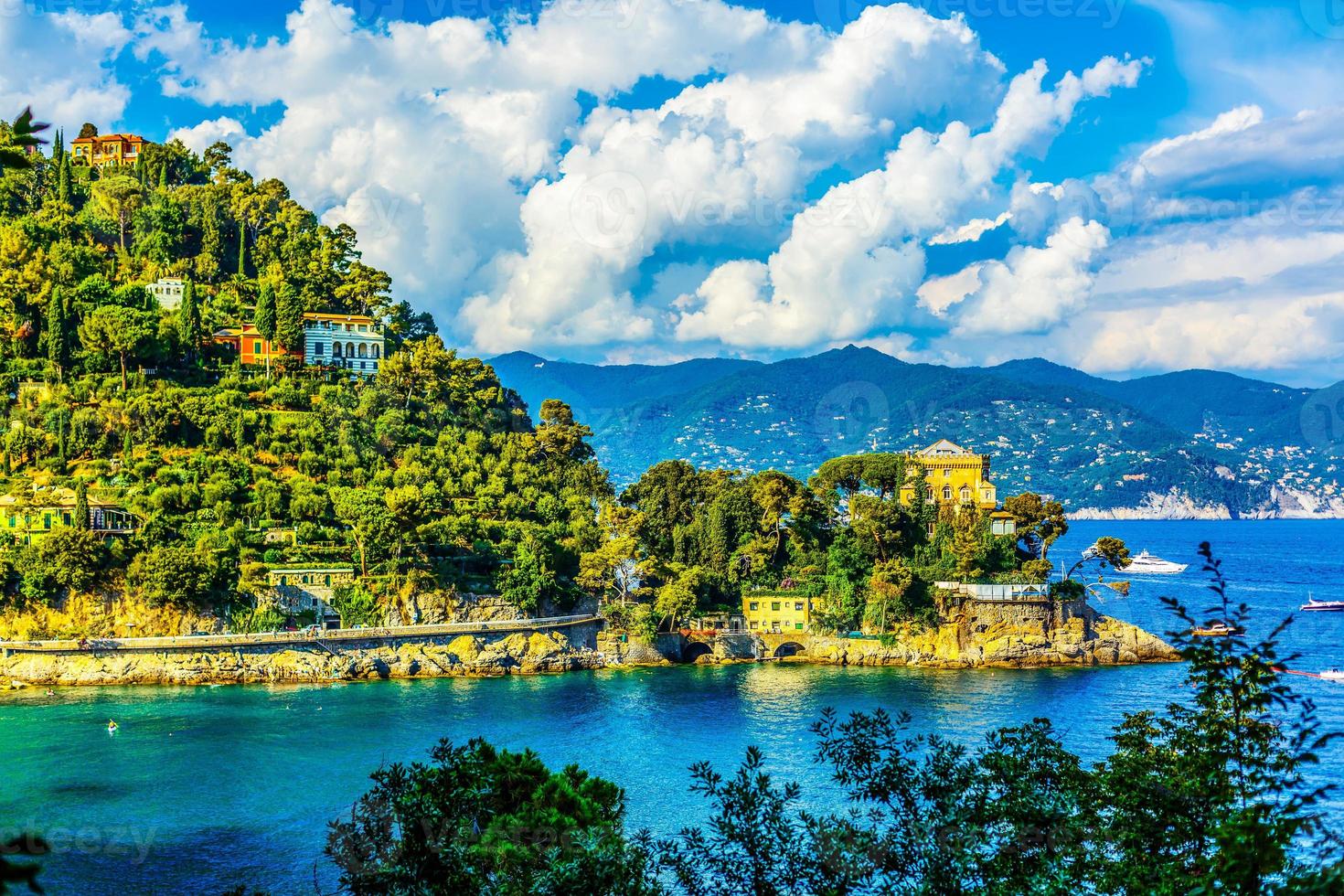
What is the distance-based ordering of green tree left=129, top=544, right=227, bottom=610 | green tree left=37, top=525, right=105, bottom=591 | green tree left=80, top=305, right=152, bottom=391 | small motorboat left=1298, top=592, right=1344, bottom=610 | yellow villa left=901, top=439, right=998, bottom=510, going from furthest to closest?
small motorboat left=1298, top=592, right=1344, bottom=610 → yellow villa left=901, top=439, right=998, bottom=510 → green tree left=80, top=305, right=152, bottom=391 → green tree left=129, top=544, right=227, bottom=610 → green tree left=37, top=525, right=105, bottom=591

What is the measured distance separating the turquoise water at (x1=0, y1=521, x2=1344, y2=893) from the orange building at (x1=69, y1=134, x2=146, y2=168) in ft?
170

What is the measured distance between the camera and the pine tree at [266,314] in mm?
68188

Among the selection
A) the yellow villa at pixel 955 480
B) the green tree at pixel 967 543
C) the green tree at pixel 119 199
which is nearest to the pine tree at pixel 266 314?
the green tree at pixel 119 199

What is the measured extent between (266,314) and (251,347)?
121 inches

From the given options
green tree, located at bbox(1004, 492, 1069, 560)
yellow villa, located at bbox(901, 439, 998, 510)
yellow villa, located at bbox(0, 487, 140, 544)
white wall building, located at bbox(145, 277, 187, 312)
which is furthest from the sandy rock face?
white wall building, located at bbox(145, 277, 187, 312)

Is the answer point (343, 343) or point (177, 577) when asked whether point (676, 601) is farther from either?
point (343, 343)

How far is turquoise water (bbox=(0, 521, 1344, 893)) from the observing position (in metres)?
29.3

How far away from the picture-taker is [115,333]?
6359cm

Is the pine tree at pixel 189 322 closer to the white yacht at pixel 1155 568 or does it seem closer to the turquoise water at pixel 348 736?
the turquoise water at pixel 348 736

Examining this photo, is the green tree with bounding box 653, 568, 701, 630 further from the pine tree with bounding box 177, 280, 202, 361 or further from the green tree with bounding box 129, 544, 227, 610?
the pine tree with bounding box 177, 280, 202, 361

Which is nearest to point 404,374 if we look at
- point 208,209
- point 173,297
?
point 173,297

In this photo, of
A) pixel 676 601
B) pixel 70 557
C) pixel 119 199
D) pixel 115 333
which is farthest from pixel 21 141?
pixel 119 199

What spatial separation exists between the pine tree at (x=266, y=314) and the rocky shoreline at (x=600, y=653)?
Result: 76.6 ft

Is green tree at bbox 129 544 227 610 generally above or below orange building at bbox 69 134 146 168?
below
